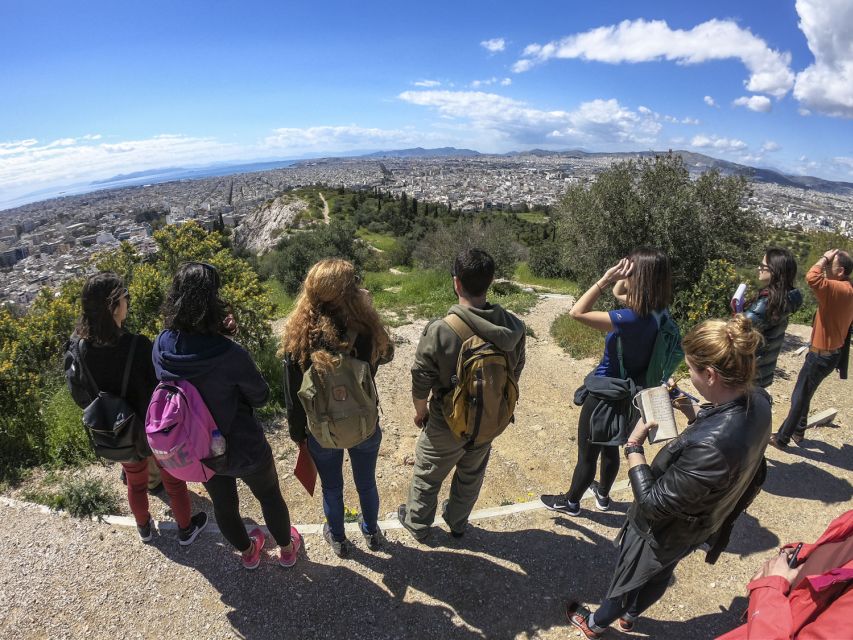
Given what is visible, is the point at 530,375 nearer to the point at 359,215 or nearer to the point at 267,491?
the point at 267,491

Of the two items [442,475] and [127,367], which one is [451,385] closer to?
[442,475]

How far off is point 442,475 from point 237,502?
53.6 inches

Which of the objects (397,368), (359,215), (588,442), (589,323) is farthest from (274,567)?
(359,215)

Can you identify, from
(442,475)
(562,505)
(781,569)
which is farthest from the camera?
(562,505)

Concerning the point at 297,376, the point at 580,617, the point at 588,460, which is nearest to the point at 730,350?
the point at 588,460

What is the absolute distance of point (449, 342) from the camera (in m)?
2.60

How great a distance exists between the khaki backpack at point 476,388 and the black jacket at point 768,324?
2644mm

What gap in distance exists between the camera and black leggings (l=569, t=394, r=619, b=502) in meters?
3.25

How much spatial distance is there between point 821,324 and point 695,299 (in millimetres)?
4171

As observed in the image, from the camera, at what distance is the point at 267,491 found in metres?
2.86

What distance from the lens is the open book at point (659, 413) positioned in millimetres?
2129

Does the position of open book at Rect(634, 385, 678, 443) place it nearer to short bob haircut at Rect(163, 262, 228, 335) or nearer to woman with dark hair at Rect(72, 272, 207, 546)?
short bob haircut at Rect(163, 262, 228, 335)

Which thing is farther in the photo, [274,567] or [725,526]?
[274,567]

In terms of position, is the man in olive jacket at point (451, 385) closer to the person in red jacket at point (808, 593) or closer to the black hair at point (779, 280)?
the person in red jacket at point (808, 593)
